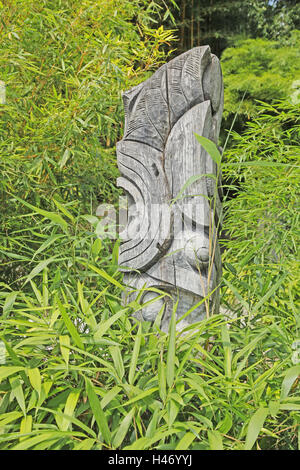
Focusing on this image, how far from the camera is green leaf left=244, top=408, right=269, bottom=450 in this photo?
867mm

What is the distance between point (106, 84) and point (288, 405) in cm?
187

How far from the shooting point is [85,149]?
97.5 inches

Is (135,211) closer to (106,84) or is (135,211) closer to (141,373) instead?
(141,373)

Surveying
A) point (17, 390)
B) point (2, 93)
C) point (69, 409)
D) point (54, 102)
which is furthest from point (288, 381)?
point (54, 102)

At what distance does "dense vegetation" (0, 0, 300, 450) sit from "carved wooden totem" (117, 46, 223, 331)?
3.9 inches

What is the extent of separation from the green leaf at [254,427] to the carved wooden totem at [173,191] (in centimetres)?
54

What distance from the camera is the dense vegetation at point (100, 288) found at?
994mm

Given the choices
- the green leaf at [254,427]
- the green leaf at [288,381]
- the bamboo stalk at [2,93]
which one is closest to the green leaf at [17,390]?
the green leaf at [254,427]

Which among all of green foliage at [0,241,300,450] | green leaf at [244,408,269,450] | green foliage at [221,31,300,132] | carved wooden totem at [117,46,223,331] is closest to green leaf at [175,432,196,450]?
green foliage at [0,241,300,450]

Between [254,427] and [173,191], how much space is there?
86 cm

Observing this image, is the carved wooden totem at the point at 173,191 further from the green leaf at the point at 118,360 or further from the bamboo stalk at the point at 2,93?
the bamboo stalk at the point at 2,93

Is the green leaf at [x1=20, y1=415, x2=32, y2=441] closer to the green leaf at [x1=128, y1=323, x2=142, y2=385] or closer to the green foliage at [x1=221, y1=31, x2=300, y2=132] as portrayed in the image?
the green leaf at [x1=128, y1=323, x2=142, y2=385]

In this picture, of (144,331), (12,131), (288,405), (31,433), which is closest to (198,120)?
(144,331)

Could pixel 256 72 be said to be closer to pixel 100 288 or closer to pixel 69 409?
pixel 100 288
